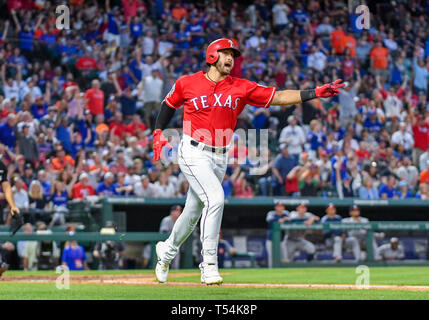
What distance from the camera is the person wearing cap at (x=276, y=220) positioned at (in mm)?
15242

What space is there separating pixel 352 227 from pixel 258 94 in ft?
27.0

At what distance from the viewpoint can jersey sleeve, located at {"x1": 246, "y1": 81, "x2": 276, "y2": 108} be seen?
789cm

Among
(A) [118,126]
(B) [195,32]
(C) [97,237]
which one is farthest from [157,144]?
(B) [195,32]

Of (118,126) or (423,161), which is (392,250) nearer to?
(423,161)

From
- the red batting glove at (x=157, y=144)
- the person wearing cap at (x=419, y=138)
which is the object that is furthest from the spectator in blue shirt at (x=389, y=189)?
the red batting glove at (x=157, y=144)

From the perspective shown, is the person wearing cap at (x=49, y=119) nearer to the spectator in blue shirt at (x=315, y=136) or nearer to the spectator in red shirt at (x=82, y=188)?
the spectator in red shirt at (x=82, y=188)

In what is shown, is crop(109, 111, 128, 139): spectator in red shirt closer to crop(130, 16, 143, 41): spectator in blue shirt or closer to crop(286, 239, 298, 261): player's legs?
crop(130, 16, 143, 41): spectator in blue shirt

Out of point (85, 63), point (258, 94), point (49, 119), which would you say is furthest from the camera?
point (85, 63)

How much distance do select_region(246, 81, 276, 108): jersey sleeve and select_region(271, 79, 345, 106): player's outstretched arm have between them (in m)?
0.06

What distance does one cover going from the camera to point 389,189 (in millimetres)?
17828

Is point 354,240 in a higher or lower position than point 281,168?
lower

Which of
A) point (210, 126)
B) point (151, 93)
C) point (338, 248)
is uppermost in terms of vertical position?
point (151, 93)

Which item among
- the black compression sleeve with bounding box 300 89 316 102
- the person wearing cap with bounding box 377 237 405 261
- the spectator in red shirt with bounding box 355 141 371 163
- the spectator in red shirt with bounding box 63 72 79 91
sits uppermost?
the spectator in red shirt with bounding box 63 72 79 91

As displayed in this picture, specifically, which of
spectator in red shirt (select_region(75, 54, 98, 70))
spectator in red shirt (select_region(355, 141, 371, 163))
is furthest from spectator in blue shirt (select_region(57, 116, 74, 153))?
spectator in red shirt (select_region(355, 141, 371, 163))
